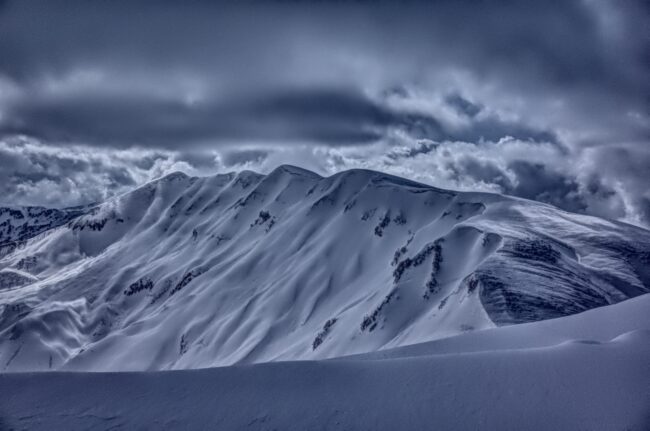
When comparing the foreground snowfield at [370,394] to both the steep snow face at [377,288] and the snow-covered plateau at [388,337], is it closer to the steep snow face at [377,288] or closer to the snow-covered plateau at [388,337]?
the snow-covered plateau at [388,337]

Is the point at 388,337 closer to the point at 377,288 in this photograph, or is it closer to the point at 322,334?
the point at 322,334

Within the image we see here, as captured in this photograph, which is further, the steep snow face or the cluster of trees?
the cluster of trees

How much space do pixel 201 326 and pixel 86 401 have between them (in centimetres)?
15389

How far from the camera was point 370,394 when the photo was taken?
14.0 meters

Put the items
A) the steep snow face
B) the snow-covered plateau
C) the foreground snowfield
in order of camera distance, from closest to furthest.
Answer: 1. the foreground snowfield
2. the snow-covered plateau
3. the steep snow face

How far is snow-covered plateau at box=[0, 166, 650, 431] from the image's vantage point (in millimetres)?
13164

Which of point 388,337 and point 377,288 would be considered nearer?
point 388,337

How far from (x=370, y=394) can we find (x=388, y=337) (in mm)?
76748

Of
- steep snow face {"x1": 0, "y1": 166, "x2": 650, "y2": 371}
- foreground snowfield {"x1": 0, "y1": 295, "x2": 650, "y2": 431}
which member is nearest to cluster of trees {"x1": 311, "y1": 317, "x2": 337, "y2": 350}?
steep snow face {"x1": 0, "y1": 166, "x2": 650, "y2": 371}

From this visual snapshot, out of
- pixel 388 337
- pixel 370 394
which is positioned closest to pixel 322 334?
pixel 388 337

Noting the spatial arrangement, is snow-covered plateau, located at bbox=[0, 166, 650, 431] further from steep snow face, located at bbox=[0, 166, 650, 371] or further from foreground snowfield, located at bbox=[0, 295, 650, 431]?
steep snow face, located at bbox=[0, 166, 650, 371]

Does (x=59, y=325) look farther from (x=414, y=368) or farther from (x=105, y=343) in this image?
(x=414, y=368)

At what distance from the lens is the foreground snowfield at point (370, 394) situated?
1267 cm

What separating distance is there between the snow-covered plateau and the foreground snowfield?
0.05 metres
